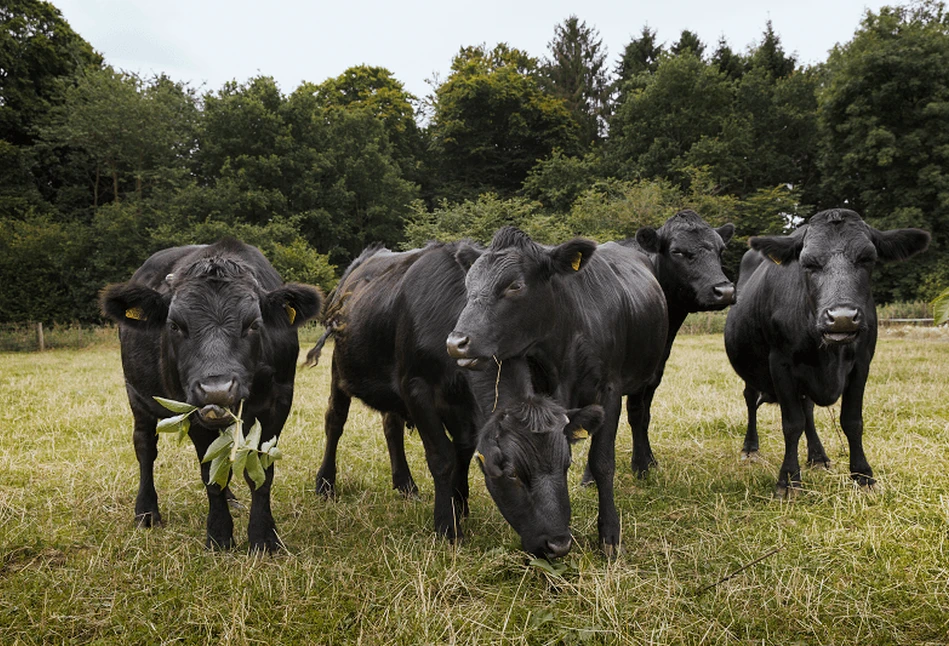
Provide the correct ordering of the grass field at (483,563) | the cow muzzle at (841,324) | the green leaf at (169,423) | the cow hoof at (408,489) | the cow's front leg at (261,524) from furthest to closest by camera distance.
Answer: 1. the cow hoof at (408,489)
2. the cow muzzle at (841,324)
3. the cow's front leg at (261,524)
4. the green leaf at (169,423)
5. the grass field at (483,563)

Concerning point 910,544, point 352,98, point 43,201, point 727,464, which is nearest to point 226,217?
point 43,201

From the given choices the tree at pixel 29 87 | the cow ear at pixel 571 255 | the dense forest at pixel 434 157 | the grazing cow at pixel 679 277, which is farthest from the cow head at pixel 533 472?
the tree at pixel 29 87

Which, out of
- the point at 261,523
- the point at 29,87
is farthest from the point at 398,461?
the point at 29,87

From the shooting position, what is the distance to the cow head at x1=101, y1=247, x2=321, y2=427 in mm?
3512

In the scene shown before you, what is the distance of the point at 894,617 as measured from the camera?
9.73ft

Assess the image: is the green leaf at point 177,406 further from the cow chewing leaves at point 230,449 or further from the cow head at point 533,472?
the cow head at point 533,472

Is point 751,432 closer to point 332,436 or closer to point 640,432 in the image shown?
point 640,432

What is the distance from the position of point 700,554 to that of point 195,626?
112 inches

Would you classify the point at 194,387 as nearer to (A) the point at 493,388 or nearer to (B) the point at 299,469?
(A) the point at 493,388

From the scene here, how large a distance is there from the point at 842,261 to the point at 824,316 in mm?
546

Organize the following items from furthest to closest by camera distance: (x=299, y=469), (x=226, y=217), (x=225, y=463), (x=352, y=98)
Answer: (x=352, y=98), (x=226, y=217), (x=299, y=469), (x=225, y=463)

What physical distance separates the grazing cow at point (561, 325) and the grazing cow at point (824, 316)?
1.37 metres

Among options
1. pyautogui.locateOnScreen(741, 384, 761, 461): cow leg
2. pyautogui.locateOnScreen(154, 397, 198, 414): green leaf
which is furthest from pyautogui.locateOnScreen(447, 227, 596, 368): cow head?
pyautogui.locateOnScreen(741, 384, 761, 461): cow leg

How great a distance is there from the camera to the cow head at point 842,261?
446 centimetres
